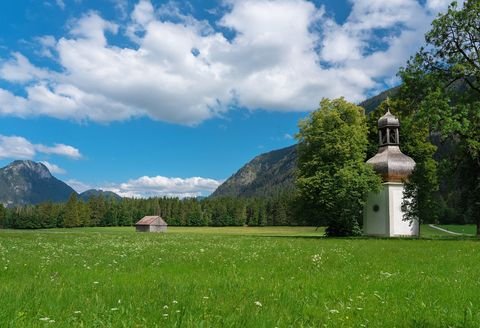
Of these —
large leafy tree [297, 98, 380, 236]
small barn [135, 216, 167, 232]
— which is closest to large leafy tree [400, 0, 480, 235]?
large leafy tree [297, 98, 380, 236]

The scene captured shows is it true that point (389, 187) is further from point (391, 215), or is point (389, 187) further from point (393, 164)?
point (391, 215)

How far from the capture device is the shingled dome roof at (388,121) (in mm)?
57719

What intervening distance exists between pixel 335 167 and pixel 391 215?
39.7 feet

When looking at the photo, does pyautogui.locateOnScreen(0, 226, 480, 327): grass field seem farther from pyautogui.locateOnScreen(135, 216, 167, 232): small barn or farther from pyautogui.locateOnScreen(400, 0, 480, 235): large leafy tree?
pyautogui.locateOnScreen(135, 216, 167, 232): small barn

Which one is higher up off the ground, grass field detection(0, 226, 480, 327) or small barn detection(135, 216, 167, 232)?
grass field detection(0, 226, 480, 327)

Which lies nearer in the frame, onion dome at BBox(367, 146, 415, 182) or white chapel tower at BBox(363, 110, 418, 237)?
white chapel tower at BBox(363, 110, 418, 237)

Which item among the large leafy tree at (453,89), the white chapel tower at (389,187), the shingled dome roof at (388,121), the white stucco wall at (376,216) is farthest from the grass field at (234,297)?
the shingled dome roof at (388,121)

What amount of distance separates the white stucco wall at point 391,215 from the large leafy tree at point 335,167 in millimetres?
4955

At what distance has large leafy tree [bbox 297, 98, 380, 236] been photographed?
47438mm

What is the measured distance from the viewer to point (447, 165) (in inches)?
1475

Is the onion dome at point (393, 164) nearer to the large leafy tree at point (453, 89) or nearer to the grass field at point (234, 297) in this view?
the large leafy tree at point (453, 89)

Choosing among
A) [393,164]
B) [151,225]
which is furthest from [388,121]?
[151,225]

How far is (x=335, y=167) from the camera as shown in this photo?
49438 millimetres

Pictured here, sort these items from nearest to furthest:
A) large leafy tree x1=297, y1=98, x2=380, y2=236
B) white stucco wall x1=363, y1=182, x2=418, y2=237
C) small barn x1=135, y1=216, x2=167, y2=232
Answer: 1. large leafy tree x1=297, y1=98, x2=380, y2=236
2. white stucco wall x1=363, y1=182, x2=418, y2=237
3. small barn x1=135, y1=216, x2=167, y2=232
